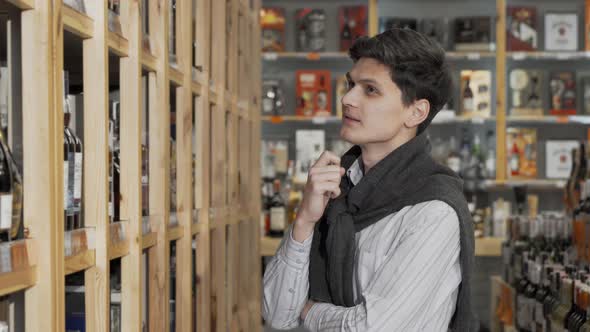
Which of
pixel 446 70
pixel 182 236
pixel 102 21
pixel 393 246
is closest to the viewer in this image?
pixel 102 21

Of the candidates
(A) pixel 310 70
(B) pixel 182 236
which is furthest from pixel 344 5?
(B) pixel 182 236

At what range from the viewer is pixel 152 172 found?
2.07 metres

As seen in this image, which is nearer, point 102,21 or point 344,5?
point 102,21

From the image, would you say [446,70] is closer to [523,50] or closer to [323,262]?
[323,262]

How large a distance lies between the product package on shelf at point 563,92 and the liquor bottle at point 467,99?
0.57 meters

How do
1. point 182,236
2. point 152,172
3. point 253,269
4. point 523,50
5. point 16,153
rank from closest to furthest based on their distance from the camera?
point 16,153 < point 152,172 < point 182,236 < point 253,269 < point 523,50

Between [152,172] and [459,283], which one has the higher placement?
[152,172]

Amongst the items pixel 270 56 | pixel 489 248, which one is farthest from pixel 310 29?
pixel 489 248

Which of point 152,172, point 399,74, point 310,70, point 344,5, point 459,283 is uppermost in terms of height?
point 344,5

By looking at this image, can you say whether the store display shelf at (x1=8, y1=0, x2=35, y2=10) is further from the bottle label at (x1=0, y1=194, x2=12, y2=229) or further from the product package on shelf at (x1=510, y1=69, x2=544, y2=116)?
the product package on shelf at (x1=510, y1=69, x2=544, y2=116)

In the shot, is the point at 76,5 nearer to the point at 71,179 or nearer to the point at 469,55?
the point at 71,179

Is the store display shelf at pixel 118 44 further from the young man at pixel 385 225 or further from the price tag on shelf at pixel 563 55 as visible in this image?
the price tag on shelf at pixel 563 55

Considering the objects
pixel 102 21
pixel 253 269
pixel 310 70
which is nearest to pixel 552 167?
pixel 310 70

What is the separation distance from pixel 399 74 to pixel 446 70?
0.13m
